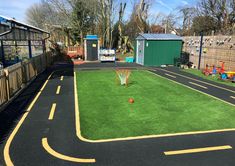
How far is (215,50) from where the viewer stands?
19.2m

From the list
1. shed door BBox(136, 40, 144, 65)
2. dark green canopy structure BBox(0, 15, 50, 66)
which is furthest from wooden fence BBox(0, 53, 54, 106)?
shed door BBox(136, 40, 144, 65)

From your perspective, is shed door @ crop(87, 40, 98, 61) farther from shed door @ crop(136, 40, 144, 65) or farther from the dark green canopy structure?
the dark green canopy structure

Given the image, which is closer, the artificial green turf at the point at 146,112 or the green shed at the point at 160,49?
the artificial green turf at the point at 146,112

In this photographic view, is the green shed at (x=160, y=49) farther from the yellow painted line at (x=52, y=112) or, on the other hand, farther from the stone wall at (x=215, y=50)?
the yellow painted line at (x=52, y=112)

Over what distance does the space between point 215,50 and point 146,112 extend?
13.4 metres

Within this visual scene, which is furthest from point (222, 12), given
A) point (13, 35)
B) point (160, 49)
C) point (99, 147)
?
point (99, 147)

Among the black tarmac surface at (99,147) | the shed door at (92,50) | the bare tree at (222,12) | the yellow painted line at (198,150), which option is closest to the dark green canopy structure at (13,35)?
the black tarmac surface at (99,147)

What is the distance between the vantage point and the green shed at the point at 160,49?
2434 cm

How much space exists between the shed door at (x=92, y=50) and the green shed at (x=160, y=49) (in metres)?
6.89

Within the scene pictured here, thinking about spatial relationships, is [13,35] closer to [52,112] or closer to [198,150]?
[52,112]

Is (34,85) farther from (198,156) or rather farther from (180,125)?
(198,156)

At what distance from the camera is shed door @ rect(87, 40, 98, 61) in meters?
28.5

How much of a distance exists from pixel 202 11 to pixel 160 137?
125ft

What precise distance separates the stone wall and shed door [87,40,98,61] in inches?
476
